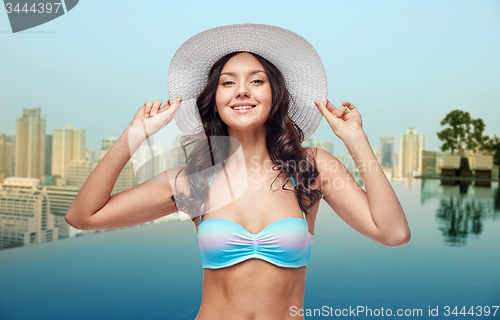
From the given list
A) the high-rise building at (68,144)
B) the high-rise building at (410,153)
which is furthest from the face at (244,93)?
the high-rise building at (410,153)

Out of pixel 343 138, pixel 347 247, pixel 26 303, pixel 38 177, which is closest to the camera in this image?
pixel 343 138

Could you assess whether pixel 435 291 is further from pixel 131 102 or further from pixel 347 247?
pixel 131 102

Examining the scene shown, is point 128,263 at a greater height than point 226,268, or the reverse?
point 226,268

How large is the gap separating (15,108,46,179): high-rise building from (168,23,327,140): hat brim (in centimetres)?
1825

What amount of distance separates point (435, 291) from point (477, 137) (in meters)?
23.2

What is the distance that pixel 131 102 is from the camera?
25.7 metres

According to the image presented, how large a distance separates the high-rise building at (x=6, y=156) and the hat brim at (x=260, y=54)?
64.3ft

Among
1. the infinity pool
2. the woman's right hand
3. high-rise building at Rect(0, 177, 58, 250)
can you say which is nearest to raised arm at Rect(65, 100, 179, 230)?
the woman's right hand

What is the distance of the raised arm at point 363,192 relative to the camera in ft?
4.15

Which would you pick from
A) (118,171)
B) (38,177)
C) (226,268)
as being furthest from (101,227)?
(38,177)

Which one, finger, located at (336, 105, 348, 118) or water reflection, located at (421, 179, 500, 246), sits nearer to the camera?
finger, located at (336, 105, 348, 118)

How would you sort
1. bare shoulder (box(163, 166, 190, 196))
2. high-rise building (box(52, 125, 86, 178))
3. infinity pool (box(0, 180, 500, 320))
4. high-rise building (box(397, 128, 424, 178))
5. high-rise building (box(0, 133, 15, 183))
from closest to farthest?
1. bare shoulder (box(163, 166, 190, 196))
2. infinity pool (box(0, 180, 500, 320))
3. high-rise building (box(52, 125, 86, 178))
4. high-rise building (box(0, 133, 15, 183))
5. high-rise building (box(397, 128, 424, 178))

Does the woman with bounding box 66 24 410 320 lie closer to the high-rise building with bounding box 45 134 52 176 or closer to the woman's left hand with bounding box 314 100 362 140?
the woman's left hand with bounding box 314 100 362 140

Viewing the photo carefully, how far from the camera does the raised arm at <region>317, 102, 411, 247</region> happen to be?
1265 mm
